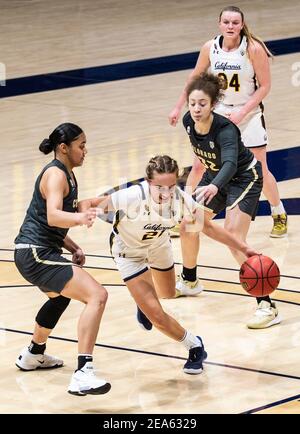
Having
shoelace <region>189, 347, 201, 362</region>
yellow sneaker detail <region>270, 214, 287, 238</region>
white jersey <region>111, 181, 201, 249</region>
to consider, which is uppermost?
white jersey <region>111, 181, 201, 249</region>

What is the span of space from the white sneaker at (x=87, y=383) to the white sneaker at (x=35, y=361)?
54 centimetres

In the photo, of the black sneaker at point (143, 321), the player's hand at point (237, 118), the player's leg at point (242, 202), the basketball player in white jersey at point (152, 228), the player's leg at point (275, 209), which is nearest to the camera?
the basketball player in white jersey at point (152, 228)

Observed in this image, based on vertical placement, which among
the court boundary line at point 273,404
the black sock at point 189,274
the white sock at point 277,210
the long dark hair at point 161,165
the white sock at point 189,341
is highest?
the long dark hair at point 161,165

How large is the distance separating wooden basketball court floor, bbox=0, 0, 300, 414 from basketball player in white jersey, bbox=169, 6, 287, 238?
0.86 meters

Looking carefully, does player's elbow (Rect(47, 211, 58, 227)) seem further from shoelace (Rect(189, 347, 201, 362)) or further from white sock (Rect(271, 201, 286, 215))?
white sock (Rect(271, 201, 286, 215))

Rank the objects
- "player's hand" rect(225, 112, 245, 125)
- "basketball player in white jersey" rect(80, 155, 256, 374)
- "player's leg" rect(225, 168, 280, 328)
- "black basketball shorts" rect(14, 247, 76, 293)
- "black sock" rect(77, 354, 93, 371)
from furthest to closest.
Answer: "player's hand" rect(225, 112, 245, 125)
"player's leg" rect(225, 168, 280, 328)
"basketball player in white jersey" rect(80, 155, 256, 374)
"black basketball shorts" rect(14, 247, 76, 293)
"black sock" rect(77, 354, 93, 371)

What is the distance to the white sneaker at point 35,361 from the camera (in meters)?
6.17

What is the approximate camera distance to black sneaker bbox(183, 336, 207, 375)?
6.13 m

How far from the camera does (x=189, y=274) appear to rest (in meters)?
7.43

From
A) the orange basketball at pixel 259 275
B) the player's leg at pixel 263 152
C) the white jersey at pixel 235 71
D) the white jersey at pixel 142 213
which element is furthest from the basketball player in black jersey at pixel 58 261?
the player's leg at pixel 263 152

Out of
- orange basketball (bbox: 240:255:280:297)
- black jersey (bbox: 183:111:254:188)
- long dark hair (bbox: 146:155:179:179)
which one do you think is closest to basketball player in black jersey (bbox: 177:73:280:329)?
black jersey (bbox: 183:111:254:188)

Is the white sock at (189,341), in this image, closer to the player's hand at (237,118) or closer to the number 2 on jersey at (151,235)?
the number 2 on jersey at (151,235)

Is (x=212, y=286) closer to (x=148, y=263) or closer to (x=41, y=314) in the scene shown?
(x=148, y=263)
